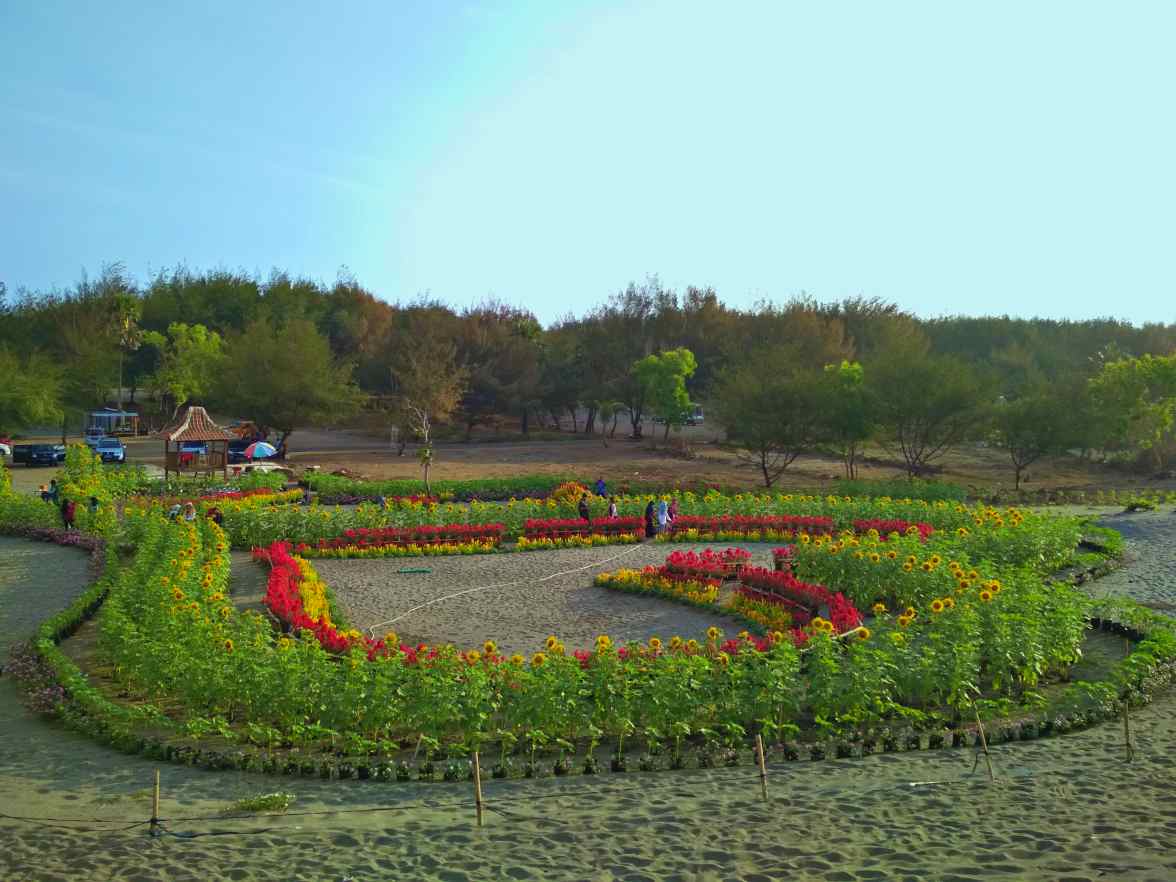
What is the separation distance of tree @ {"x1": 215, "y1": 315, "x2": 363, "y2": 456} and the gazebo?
906 cm

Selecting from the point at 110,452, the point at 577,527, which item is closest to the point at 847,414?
the point at 577,527

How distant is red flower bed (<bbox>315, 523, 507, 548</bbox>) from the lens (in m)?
23.5

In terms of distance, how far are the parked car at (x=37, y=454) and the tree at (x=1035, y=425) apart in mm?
40725

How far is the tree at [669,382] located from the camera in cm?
5881

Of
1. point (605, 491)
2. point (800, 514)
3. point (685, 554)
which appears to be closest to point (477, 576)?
point (685, 554)

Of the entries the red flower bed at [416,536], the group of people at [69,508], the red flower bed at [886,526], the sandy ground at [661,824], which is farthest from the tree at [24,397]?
the sandy ground at [661,824]

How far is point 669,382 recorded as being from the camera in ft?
193

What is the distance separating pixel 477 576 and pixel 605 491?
12.2 meters

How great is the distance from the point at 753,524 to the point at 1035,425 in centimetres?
1943

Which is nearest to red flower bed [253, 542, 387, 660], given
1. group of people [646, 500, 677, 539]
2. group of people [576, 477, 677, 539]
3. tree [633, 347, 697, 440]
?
group of people [576, 477, 677, 539]

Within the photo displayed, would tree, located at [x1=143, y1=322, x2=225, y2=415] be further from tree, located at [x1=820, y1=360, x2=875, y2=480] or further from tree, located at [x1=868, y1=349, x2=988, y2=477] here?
tree, located at [x1=868, y1=349, x2=988, y2=477]

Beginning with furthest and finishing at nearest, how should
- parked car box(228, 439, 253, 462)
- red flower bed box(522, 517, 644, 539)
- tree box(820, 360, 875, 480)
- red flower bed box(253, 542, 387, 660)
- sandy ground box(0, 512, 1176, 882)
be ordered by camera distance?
parked car box(228, 439, 253, 462)
tree box(820, 360, 875, 480)
red flower bed box(522, 517, 644, 539)
red flower bed box(253, 542, 387, 660)
sandy ground box(0, 512, 1176, 882)

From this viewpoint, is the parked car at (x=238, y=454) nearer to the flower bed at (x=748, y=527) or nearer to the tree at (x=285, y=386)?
the tree at (x=285, y=386)

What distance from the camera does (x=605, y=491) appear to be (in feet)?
108
